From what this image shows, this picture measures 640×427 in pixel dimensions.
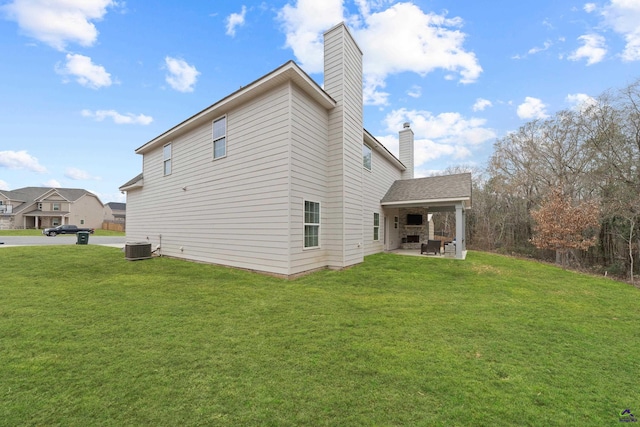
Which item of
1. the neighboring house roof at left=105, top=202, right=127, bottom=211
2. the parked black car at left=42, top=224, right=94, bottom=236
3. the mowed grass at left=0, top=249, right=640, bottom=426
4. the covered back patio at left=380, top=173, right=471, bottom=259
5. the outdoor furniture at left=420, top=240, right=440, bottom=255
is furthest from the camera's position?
the neighboring house roof at left=105, top=202, right=127, bottom=211

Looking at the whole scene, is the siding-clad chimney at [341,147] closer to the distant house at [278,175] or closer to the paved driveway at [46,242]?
the distant house at [278,175]

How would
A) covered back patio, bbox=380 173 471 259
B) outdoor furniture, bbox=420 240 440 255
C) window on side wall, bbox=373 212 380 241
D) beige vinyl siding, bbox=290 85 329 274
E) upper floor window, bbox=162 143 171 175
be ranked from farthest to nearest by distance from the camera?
window on side wall, bbox=373 212 380 241 < outdoor furniture, bbox=420 240 440 255 < upper floor window, bbox=162 143 171 175 < covered back patio, bbox=380 173 471 259 < beige vinyl siding, bbox=290 85 329 274

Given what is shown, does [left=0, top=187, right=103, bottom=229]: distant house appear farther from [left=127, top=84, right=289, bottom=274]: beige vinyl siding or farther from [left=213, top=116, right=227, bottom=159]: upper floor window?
[left=213, top=116, right=227, bottom=159]: upper floor window

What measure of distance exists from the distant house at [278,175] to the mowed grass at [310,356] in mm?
1884

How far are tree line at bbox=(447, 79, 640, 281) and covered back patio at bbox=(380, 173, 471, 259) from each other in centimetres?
379

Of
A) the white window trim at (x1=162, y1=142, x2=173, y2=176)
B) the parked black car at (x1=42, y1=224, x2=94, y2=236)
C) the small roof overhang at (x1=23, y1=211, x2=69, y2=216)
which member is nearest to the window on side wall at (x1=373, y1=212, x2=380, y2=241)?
the white window trim at (x1=162, y1=142, x2=173, y2=176)

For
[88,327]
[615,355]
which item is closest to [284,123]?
[88,327]

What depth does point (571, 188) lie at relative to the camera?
51.7 feet

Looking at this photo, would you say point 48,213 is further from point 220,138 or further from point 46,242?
point 220,138

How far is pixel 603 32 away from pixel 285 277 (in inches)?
594

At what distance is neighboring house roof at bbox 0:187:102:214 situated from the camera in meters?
36.5

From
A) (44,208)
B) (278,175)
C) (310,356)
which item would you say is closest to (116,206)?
(44,208)

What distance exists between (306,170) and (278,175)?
33.3 inches

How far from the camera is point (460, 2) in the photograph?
8922 millimetres
